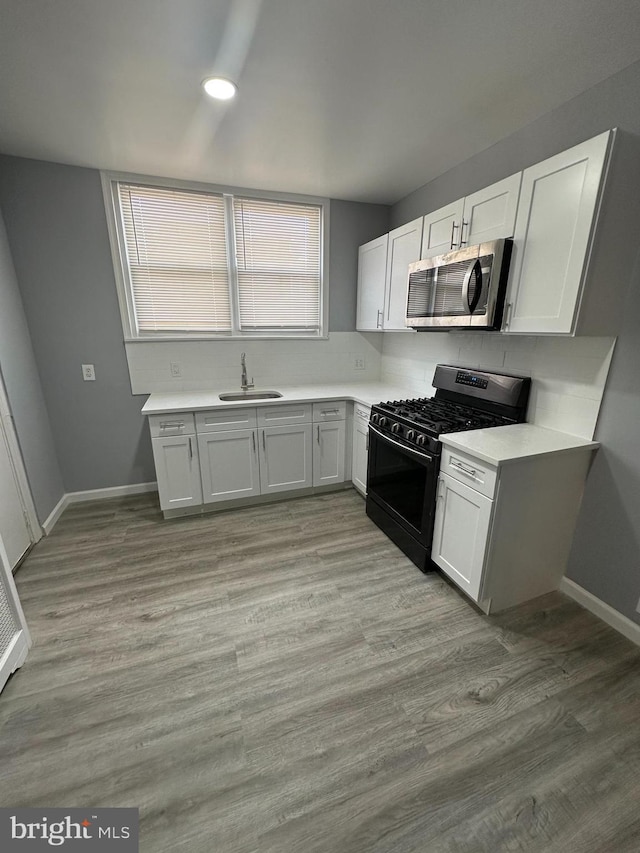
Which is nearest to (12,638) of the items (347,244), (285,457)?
(285,457)

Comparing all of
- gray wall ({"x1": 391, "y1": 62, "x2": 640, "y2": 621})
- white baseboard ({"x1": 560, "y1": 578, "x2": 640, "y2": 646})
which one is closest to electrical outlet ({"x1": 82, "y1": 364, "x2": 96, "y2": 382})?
gray wall ({"x1": 391, "y1": 62, "x2": 640, "y2": 621})

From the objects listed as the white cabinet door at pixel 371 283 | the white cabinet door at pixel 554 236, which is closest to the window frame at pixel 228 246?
the white cabinet door at pixel 371 283

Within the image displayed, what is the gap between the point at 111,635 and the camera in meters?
1.75

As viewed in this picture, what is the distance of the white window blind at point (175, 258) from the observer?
2.76 meters

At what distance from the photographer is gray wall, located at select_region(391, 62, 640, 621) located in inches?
62.7

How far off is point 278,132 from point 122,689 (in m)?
3.04

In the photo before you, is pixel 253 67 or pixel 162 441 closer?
pixel 253 67

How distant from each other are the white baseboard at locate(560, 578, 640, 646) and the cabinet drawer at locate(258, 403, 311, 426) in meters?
2.08

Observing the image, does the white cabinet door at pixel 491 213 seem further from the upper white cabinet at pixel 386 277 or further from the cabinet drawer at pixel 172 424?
the cabinet drawer at pixel 172 424

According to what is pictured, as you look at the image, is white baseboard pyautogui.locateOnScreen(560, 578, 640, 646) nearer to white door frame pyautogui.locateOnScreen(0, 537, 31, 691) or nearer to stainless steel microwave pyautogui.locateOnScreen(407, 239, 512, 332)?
stainless steel microwave pyautogui.locateOnScreen(407, 239, 512, 332)

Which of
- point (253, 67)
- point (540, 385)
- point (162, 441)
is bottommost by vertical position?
point (162, 441)

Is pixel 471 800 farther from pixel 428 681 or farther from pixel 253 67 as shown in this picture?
pixel 253 67

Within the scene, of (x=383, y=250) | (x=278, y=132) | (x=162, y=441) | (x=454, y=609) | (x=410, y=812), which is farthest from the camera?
(x=383, y=250)

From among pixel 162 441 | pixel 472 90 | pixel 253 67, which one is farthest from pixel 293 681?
pixel 472 90
